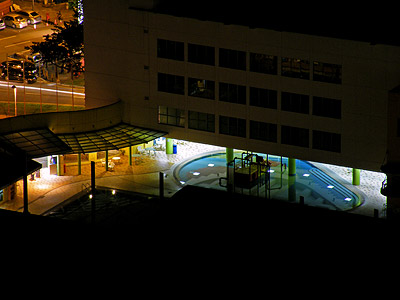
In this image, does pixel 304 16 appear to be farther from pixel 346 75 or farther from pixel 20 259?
pixel 20 259

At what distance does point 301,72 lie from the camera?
76438 mm

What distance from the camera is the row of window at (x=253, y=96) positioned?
76.4 m

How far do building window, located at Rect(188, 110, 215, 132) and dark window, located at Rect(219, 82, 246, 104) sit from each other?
7.76ft

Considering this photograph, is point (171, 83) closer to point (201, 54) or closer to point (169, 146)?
point (201, 54)

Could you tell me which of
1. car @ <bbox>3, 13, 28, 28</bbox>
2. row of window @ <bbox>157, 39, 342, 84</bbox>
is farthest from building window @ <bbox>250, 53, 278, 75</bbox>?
car @ <bbox>3, 13, 28, 28</bbox>

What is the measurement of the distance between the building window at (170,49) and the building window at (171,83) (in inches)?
72.9

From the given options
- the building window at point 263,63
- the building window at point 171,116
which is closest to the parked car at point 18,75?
the building window at point 171,116

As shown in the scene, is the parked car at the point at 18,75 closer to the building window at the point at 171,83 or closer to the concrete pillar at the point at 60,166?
the concrete pillar at the point at 60,166

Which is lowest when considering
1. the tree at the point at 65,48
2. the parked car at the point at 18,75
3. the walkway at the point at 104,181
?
the walkway at the point at 104,181

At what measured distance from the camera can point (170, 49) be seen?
8188 cm

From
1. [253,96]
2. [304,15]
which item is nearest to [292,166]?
[253,96]

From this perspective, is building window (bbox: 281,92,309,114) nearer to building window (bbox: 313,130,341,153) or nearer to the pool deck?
building window (bbox: 313,130,341,153)

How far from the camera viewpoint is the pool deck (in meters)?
77.9

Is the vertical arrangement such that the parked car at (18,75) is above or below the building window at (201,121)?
above
